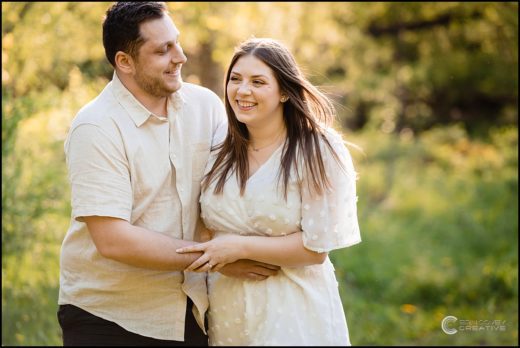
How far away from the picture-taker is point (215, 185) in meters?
3.02

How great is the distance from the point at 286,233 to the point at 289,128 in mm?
463

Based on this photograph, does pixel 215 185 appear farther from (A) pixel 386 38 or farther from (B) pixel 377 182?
(A) pixel 386 38

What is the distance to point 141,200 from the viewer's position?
3008 mm

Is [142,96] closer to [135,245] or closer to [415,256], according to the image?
[135,245]

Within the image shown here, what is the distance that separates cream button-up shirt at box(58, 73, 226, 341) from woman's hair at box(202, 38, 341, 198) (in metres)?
0.16

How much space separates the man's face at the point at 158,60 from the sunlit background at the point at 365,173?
0.93 meters

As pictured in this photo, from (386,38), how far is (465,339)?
8608mm

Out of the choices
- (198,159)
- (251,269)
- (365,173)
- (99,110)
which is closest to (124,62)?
(99,110)

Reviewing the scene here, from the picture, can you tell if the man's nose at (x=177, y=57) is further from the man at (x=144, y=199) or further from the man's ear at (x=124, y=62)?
the man's ear at (x=124, y=62)

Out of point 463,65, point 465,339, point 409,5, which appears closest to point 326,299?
point 465,339

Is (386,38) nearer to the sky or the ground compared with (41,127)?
nearer to the sky

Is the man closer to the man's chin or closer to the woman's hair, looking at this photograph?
the man's chin

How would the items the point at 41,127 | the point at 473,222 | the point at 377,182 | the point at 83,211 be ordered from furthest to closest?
1. the point at 377,182
2. the point at 473,222
3. the point at 41,127
4. the point at 83,211

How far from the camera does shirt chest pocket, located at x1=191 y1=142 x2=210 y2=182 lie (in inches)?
123
